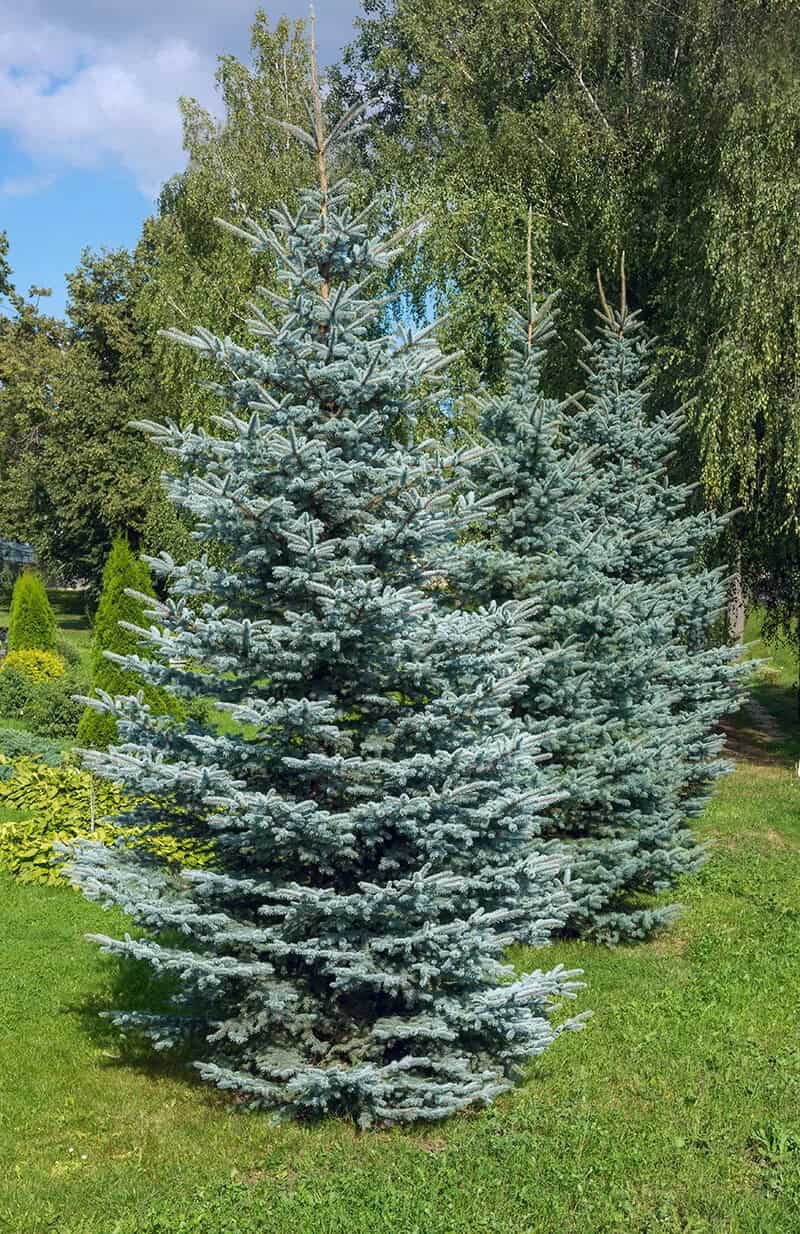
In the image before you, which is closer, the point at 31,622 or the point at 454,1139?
the point at 454,1139

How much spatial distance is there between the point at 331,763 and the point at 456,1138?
199cm

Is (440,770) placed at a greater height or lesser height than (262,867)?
greater

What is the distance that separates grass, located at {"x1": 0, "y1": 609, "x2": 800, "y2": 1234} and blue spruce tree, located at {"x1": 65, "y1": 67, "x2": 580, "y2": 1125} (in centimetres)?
31

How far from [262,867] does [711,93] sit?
13.9 metres

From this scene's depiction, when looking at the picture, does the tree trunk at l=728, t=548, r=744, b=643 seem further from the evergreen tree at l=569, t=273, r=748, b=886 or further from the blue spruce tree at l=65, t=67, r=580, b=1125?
the blue spruce tree at l=65, t=67, r=580, b=1125

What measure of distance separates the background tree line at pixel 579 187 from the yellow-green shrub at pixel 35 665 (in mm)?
3998

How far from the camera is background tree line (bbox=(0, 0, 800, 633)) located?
1406 centimetres

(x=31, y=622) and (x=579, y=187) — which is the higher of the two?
(x=579, y=187)

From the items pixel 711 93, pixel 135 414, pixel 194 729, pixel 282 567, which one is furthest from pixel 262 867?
pixel 135 414

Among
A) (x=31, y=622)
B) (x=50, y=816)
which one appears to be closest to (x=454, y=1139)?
(x=50, y=816)

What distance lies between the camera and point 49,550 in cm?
3316

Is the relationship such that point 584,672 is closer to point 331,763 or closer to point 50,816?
point 331,763

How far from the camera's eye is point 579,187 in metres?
17.1

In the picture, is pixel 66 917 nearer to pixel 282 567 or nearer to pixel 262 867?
pixel 262 867
